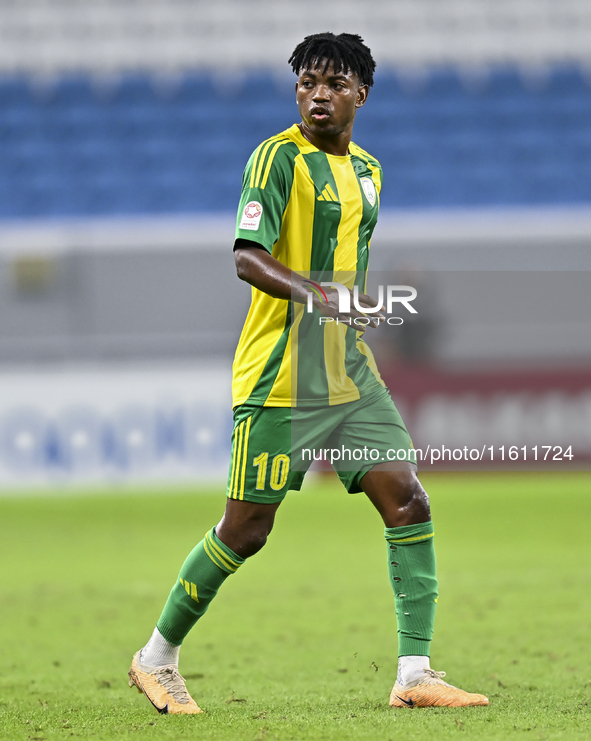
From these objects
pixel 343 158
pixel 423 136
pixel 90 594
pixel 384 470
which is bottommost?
pixel 90 594

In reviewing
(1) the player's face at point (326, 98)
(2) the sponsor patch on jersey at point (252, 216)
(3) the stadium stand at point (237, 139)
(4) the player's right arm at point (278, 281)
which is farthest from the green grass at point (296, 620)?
(3) the stadium stand at point (237, 139)

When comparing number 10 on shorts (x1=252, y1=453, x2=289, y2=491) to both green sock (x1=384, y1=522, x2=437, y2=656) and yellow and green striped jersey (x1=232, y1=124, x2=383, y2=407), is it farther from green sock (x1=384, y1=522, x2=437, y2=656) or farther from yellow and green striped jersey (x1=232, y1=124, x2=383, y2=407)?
green sock (x1=384, y1=522, x2=437, y2=656)

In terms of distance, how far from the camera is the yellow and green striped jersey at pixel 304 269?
338 centimetres

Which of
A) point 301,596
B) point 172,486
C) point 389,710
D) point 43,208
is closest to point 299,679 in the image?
point 389,710

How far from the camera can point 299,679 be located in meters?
3.96

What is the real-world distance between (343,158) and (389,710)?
1.80 meters

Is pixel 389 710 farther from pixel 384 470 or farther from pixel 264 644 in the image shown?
pixel 264 644

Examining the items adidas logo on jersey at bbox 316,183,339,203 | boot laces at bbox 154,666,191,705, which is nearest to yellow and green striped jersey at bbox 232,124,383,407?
adidas logo on jersey at bbox 316,183,339,203

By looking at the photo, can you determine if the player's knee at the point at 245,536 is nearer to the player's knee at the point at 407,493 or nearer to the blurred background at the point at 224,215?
the player's knee at the point at 407,493

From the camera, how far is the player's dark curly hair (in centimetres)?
339

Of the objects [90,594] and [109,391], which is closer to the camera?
[90,594]

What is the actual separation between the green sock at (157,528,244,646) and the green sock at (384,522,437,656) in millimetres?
520

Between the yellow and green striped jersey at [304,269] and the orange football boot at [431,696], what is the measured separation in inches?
36.9

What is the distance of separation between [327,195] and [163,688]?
169 cm
